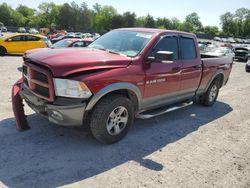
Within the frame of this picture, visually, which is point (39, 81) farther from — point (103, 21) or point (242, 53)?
point (103, 21)

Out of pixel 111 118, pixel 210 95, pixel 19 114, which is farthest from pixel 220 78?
pixel 19 114

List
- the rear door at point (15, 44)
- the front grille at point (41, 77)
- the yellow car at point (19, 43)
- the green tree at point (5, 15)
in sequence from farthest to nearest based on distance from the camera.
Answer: the green tree at point (5, 15) < the rear door at point (15, 44) < the yellow car at point (19, 43) < the front grille at point (41, 77)

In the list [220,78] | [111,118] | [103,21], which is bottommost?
[111,118]

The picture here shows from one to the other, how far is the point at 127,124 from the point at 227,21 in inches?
5462

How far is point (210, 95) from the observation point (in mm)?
7551

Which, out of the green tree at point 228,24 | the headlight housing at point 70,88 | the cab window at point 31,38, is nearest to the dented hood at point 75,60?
the headlight housing at point 70,88

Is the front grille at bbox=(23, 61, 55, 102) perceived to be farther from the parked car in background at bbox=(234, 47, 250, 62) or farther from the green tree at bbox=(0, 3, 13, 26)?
the green tree at bbox=(0, 3, 13, 26)

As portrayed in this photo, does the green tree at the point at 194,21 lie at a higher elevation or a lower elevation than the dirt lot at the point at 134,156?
higher

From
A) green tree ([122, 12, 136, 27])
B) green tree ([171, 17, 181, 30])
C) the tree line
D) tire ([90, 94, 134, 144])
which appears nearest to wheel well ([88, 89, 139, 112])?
tire ([90, 94, 134, 144])

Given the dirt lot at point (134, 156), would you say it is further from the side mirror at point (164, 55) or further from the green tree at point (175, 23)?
the green tree at point (175, 23)

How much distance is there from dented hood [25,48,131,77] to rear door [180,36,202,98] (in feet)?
5.55

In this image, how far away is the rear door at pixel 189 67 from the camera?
234 inches

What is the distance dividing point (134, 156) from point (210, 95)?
3.95m

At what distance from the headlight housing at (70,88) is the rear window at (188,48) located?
8.96 ft
